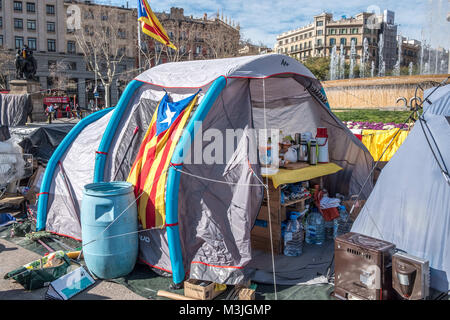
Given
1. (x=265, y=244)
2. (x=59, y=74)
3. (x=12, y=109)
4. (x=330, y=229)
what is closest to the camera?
(x=265, y=244)

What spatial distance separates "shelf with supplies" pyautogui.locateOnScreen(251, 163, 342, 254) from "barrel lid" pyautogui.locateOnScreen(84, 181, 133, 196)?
189 cm

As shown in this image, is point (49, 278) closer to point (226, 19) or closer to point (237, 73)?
point (237, 73)

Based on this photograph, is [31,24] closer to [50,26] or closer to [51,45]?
[50,26]

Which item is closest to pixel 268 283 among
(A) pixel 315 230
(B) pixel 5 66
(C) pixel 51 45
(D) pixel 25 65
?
(A) pixel 315 230

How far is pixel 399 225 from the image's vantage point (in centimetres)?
424

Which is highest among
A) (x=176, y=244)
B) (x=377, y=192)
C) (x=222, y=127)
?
(x=222, y=127)

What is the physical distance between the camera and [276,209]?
521 cm

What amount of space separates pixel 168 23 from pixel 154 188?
37.9m

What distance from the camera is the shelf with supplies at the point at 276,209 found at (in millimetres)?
5188

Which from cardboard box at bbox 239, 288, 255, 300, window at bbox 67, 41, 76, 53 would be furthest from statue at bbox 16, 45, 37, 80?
window at bbox 67, 41, 76, 53

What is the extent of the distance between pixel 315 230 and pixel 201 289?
246cm

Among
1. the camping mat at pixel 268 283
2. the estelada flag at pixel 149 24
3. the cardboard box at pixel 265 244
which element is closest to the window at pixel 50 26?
the estelada flag at pixel 149 24

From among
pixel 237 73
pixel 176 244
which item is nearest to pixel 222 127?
pixel 237 73

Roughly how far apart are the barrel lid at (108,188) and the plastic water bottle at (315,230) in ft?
9.38
